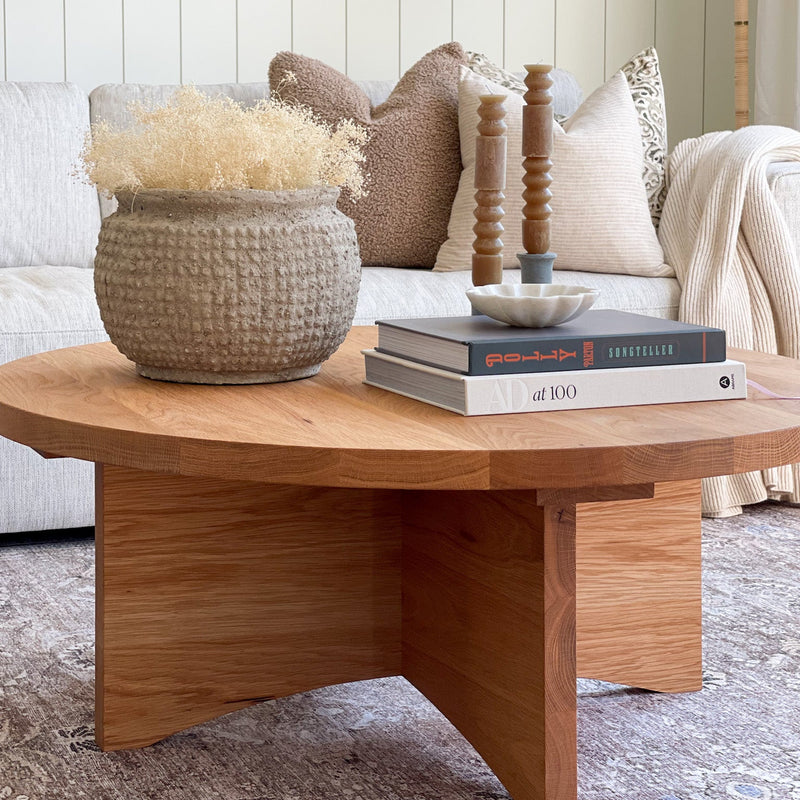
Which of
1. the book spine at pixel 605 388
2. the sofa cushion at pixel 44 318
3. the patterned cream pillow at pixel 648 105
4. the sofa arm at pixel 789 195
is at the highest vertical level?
the patterned cream pillow at pixel 648 105

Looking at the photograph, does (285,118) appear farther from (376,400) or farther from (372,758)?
(372,758)

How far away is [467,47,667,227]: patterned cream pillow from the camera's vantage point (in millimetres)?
2729

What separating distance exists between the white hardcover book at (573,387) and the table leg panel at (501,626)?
0.10 metres

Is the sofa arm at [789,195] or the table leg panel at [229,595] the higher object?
the sofa arm at [789,195]

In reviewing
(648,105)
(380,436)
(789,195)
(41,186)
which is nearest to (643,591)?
(380,436)

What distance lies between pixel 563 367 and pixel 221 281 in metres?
0.35

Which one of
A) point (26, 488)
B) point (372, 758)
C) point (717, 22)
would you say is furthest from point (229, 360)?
point (717, 22)

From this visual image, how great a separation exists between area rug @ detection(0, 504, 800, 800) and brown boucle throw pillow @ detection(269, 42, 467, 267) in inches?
48.9

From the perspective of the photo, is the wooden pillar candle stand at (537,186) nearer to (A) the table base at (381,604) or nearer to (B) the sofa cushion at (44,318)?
(A) the table base at (381,604)

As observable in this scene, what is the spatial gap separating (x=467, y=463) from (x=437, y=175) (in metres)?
1.87

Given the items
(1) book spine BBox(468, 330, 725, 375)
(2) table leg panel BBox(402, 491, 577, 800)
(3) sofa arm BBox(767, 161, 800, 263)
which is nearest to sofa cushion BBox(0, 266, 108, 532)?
(2) table leg panel BBox(402, 491, 577, 800)

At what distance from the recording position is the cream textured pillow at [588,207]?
2566mm

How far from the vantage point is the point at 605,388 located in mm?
1104

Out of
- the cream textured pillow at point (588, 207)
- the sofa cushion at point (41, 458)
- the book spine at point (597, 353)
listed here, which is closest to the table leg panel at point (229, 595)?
the book spine at point (597, 353)
